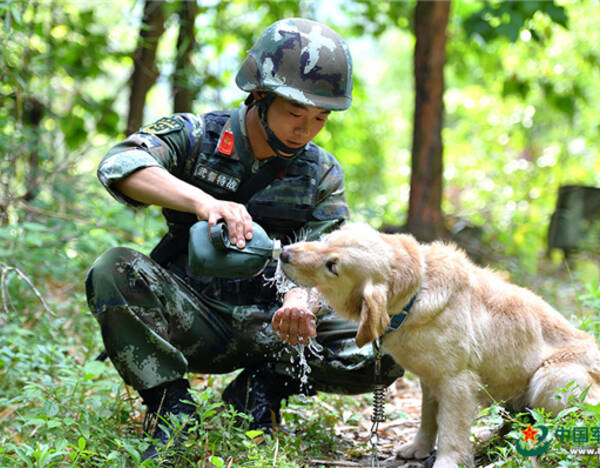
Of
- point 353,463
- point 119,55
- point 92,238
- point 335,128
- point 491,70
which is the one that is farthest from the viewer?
point 491,70

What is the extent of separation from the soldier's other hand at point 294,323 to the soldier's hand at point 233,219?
20.3 inches

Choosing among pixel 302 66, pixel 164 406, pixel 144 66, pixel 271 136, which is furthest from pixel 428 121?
pixel 164 406

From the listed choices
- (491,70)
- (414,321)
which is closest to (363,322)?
(414,321)

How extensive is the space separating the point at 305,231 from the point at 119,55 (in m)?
5.59

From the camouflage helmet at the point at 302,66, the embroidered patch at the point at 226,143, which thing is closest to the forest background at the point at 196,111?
the embroidered patch at the point at 226,143

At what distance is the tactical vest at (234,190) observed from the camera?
4.18 m

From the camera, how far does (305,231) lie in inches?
169

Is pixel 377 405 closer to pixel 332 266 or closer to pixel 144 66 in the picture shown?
pixel 332 266

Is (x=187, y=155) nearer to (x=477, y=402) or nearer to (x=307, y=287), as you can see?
(x=307, y=287)

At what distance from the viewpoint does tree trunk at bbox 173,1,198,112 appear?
27.1ft

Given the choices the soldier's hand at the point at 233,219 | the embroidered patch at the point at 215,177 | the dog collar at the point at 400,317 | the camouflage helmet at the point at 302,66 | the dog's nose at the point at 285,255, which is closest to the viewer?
the soldier's hand at the point at 233,219

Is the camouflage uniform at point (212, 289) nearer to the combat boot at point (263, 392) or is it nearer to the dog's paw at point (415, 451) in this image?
the combat boot at point (263, 392)

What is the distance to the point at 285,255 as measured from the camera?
338cm

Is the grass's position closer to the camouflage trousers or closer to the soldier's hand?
the camouflage trousers
